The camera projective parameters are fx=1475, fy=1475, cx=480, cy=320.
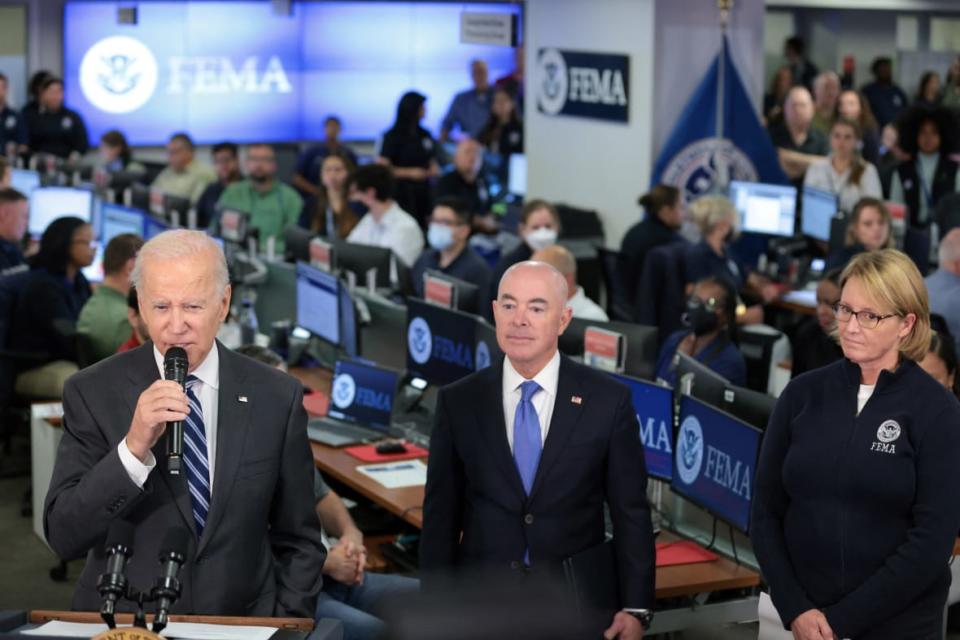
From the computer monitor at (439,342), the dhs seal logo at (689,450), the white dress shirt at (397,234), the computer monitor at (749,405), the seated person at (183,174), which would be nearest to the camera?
the computer monitor at (749,405)

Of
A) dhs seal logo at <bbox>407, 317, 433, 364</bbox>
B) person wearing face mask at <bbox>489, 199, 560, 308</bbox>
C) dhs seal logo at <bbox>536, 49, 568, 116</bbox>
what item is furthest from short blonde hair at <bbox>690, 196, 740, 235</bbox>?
dhs seal logo at <bbox>536, 49, 568, 116</bbox>

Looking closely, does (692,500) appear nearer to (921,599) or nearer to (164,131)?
(921,599)

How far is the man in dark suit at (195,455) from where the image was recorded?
2688 mm

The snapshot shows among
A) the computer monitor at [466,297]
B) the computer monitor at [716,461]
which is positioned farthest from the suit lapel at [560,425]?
the computer monitor at [466,297]

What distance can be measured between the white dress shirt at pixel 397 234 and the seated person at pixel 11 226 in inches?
79.5

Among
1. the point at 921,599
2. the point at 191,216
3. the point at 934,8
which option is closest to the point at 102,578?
the point at 921,599

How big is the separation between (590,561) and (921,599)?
2.57 ft

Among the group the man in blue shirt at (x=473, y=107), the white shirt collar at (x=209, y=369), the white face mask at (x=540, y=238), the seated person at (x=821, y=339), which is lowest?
the seated person at (x=821, y=339)

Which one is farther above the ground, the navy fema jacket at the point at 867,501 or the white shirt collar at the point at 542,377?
the white shirt collar at the point at 542,377

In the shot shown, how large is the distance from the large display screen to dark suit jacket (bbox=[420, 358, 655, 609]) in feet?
42.6

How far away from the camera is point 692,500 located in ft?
15.1

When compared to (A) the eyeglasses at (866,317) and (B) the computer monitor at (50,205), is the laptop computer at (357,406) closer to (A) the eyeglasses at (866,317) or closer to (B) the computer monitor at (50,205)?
(A) the eyeglasses at (866,317)

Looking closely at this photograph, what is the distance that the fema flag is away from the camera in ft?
33.2

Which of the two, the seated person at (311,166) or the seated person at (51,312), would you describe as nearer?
the seated person at (51,312)
